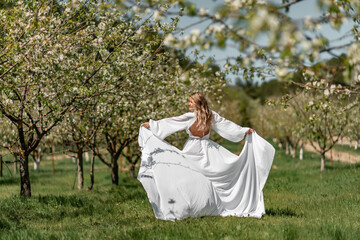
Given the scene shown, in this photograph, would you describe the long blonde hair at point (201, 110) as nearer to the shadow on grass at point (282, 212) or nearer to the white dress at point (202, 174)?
the white dress at point (202, 174)

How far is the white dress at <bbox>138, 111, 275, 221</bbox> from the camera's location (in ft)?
24.4

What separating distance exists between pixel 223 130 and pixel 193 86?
845cm

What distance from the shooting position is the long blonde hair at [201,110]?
8039mm

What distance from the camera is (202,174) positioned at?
7863 mm

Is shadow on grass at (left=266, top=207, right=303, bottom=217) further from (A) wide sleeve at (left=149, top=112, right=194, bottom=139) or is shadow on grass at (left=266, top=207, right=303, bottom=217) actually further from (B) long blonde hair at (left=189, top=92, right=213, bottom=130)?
(A) wide sleeve at (left=149, top=112, right=194, bottom=139)

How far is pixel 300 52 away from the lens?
125 inches

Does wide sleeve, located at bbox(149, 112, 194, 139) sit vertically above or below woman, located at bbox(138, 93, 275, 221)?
above

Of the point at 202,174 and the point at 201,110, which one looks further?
the point at 201,110

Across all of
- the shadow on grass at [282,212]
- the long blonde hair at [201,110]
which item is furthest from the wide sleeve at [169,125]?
the shadow on grass at [282,212]

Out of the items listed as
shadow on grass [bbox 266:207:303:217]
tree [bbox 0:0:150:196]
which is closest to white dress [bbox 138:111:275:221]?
shadow on grass [bbox 266:207:303:217]

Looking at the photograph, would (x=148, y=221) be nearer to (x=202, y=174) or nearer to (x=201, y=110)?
(x=202, y=174)

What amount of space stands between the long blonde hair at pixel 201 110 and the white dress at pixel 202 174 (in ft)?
0.55

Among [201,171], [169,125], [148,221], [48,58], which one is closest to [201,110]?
[169,125]

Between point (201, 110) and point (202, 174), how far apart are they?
1.28m
